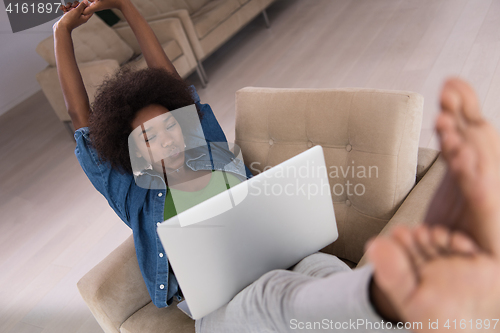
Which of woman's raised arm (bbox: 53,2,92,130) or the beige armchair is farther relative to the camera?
woman's raised arm (bbox: 53,2,92,130)

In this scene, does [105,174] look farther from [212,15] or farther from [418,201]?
[212,15]

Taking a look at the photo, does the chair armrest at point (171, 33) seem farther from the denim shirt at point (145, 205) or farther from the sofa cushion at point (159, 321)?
the sofa cushion at point (159, 321)

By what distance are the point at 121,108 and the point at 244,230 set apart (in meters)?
0.54

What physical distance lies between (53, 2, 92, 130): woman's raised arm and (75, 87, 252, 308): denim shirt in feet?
0.30

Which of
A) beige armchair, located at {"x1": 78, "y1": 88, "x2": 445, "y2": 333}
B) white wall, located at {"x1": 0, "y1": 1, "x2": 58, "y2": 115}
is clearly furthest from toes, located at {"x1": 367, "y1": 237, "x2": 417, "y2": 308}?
white wall, located at {"x1": 0, "y1": 1, "x2": 58, "y2": 115}

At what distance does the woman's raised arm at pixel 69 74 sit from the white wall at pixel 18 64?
3458 mm

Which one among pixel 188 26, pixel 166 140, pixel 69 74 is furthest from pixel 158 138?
pixel 188 26

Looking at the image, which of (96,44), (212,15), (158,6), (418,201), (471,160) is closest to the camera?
(471,160)

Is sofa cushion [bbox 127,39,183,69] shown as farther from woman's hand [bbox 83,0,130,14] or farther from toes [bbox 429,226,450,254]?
toes [bbox 429,226,450,254]

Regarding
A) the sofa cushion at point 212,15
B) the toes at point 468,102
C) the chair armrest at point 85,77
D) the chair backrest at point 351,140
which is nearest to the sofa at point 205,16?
the sofa cushion at point 212,15

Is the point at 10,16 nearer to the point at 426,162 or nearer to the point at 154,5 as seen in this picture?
the point at 154,5

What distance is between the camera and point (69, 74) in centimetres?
114

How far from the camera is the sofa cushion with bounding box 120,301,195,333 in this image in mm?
978

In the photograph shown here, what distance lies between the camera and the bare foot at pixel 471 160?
381 mm
